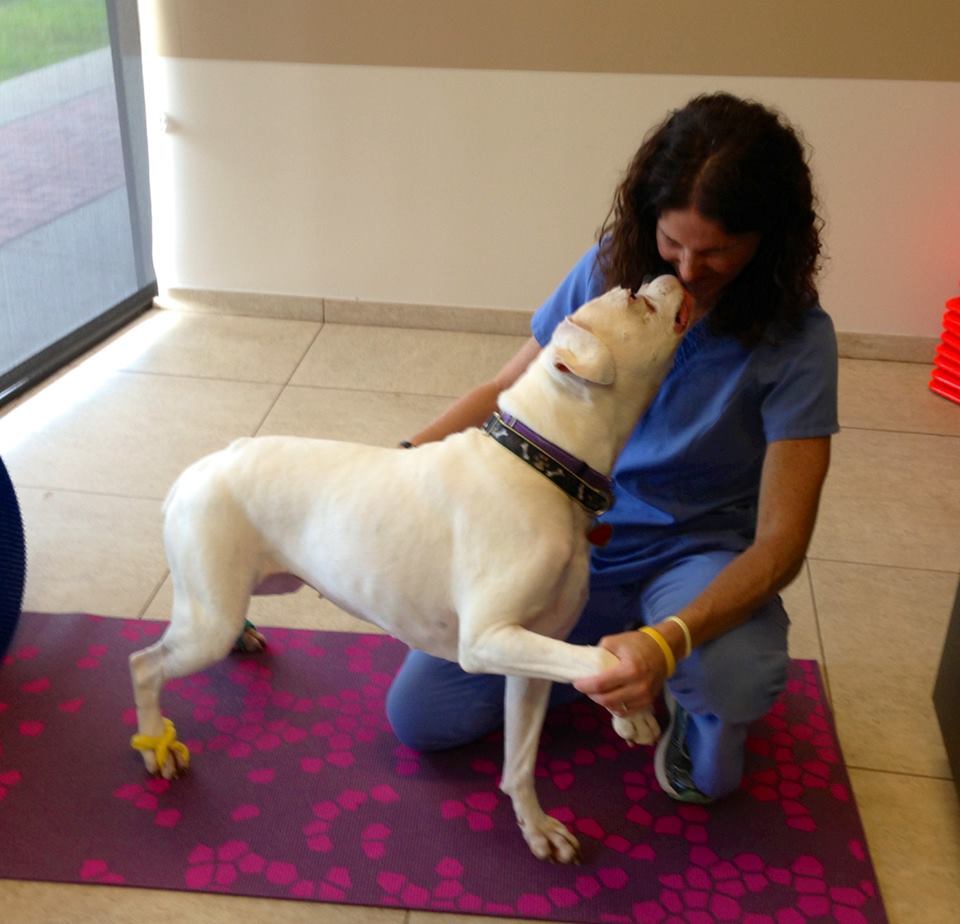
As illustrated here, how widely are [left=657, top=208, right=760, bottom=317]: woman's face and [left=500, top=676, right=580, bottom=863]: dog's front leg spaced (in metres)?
0.66

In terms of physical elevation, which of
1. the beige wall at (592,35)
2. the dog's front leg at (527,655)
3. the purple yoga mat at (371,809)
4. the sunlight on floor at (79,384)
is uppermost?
the beige wall at (592,35)

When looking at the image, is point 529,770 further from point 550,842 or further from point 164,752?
point 164,752

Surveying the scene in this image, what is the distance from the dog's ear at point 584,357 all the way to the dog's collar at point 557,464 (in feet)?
0.35

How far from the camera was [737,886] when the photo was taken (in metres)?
1.74

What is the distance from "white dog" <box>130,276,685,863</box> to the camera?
1.45m

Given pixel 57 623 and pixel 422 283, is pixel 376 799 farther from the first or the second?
pixel 422 283

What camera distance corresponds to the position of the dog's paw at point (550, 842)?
1749 millimetres

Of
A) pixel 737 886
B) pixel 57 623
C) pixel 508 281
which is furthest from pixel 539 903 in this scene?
pixel 508 281

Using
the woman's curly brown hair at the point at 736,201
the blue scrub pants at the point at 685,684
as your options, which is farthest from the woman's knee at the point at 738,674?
the woman's curly brown hair at the point at 736,201

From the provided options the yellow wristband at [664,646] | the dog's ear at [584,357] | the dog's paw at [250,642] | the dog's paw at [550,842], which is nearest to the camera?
the dog's ear at [584,357]

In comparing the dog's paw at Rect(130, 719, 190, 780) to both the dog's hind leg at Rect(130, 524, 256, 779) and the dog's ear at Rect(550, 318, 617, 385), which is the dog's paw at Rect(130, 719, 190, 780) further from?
the dog's ear at Rect(550, 318, 617, 385)

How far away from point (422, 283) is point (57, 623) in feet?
6.28

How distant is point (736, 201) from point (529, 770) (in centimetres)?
91

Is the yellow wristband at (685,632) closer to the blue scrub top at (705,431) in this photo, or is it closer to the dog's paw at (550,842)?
the blue scrub top at (705,431)
